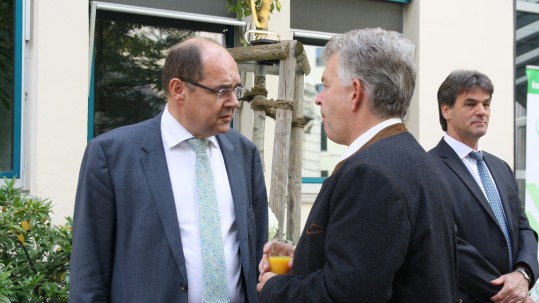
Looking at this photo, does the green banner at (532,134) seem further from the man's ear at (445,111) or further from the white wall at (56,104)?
the white wall at (56,104)

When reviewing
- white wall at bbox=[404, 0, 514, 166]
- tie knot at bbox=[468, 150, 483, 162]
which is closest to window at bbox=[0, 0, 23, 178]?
tie knot at bbox=[468, 150, 483, 162]

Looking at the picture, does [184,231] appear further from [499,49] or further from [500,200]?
[499,49]

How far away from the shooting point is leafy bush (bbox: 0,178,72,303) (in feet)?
11.4

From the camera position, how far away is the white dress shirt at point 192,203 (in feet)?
8.54

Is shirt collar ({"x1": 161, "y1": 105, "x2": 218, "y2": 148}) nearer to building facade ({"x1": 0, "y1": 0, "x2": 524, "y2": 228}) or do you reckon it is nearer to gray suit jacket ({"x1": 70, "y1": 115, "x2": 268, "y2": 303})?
gray suit jacket ({"x1": 70, "y1": 115, "x2": 268, "y2": 303})

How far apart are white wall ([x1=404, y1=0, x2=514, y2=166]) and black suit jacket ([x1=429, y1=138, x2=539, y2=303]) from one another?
3793 mm

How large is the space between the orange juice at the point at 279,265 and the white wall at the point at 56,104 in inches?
137

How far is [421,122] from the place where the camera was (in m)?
7.25

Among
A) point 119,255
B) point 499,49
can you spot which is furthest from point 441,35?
point 119,255

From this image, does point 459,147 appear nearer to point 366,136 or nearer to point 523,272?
point 523,272

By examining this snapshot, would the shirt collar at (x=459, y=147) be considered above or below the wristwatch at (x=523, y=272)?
above

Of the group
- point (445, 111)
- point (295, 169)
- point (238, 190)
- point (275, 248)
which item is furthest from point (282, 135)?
point (275, 248)

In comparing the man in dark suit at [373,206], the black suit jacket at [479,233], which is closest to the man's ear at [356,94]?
the man in dark suit at [373,206]

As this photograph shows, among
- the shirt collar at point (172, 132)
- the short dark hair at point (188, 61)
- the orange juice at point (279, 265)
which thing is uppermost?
the short dark hair at point (188, 61)
